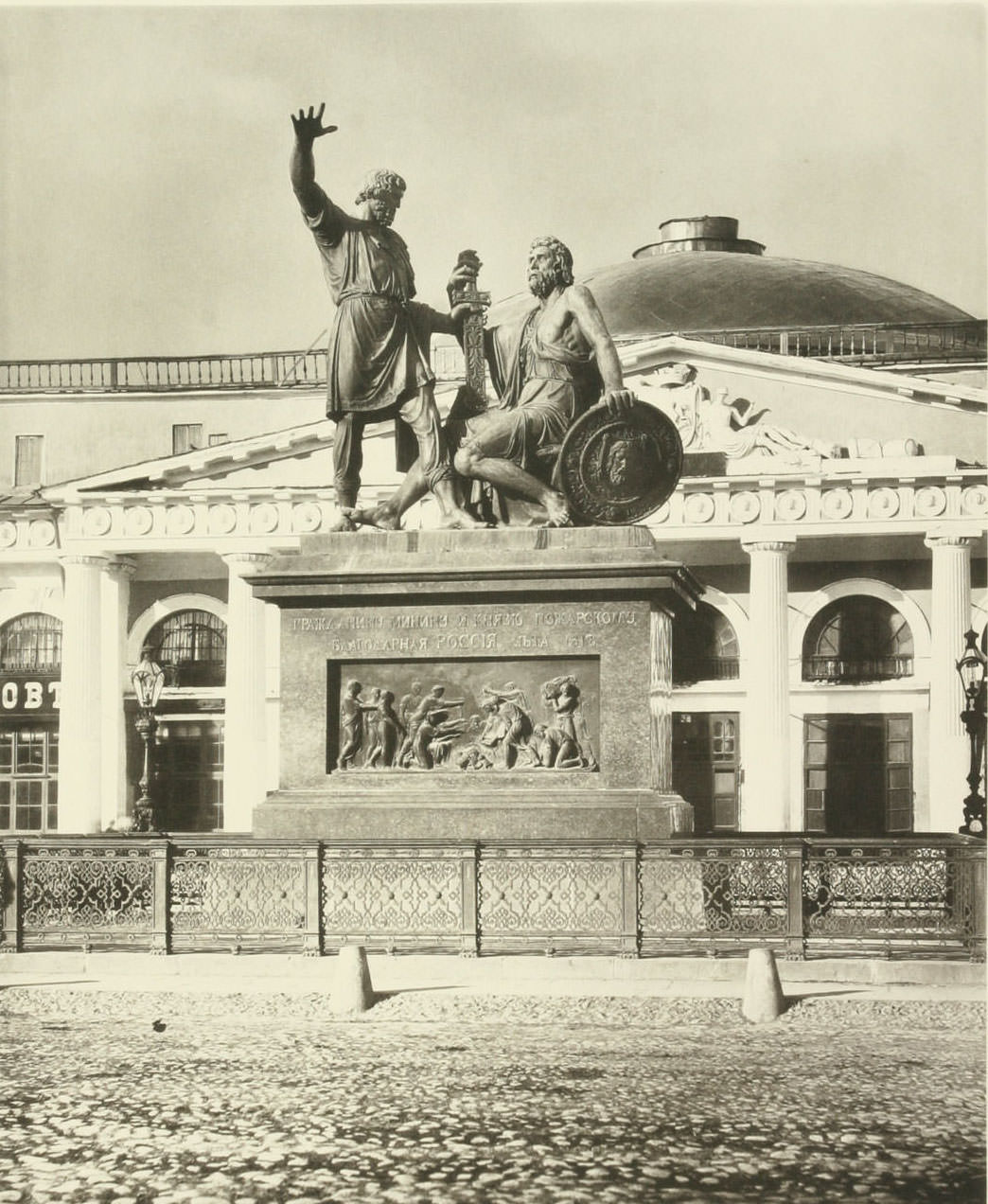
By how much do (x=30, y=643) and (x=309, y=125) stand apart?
44.0 metres

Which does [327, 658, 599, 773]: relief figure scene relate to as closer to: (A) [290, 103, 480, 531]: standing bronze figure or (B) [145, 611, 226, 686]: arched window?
(A) [290, 103, 480, 531]: standing bronze figure

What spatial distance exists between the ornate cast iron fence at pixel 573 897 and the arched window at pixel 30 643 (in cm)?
4289

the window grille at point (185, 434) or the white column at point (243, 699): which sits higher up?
the window grille at point (185, 434)

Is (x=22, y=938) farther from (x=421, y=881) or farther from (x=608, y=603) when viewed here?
(x=608, y=603)

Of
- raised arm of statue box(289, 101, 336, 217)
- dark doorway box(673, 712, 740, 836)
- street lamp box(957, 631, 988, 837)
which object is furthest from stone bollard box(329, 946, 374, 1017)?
dark doorway box(673, 712, 740, 836)

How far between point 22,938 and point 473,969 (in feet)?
11.2

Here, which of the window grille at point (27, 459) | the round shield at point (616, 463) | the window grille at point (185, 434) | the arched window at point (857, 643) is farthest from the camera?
the window grille at point (185, 434)

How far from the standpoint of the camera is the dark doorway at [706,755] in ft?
Answer: 170

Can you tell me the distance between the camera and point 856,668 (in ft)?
171

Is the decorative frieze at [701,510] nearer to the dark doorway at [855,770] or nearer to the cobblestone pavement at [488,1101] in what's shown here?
the dark doorway at [855,770]

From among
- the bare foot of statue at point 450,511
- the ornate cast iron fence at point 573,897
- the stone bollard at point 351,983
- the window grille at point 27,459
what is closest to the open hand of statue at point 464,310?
the bare foot of statue at point 450,511

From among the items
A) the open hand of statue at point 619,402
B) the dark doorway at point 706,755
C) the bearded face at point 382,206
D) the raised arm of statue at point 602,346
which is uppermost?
the bearded face at point 382,206

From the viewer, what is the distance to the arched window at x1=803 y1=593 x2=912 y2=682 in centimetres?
5188

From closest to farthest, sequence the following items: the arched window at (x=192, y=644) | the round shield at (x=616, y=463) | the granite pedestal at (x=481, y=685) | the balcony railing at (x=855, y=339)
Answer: the granite pedestal at (x=481, y=685)
the round shield at (x=616, y=463)
the arched window at (x=192, y=644)
the balcony railing at (x=855, y=339)
